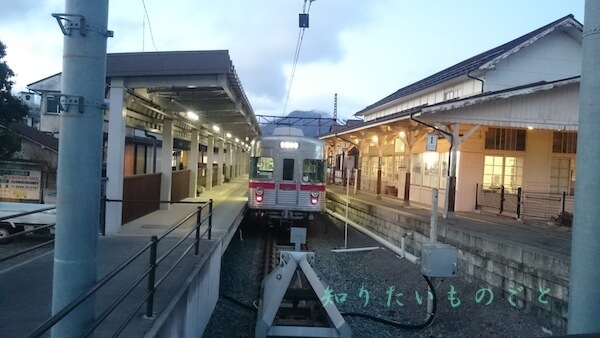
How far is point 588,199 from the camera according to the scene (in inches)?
99.9

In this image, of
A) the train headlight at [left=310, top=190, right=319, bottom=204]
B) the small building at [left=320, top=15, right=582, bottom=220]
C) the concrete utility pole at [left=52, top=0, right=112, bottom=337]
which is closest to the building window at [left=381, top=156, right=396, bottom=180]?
the small building at [left=320, top=15, right=582, bottom=220]

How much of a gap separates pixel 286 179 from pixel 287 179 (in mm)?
32

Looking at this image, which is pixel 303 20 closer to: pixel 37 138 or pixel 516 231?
pixel 516 231

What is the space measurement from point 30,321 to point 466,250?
791cm

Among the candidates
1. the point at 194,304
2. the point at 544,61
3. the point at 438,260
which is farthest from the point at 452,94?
the point at 194,304

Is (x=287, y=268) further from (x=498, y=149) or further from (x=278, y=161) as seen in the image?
(x=498, y=149)

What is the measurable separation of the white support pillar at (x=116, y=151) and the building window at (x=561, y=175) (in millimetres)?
14125

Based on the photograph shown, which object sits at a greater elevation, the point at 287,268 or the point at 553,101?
the point at 553,101

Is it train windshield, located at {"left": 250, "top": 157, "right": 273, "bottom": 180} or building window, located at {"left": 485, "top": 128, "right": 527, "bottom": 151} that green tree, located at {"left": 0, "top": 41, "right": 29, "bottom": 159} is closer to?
train windshield, located at {"left": 250, "top": 157, "right": 273, "bottom": 180}

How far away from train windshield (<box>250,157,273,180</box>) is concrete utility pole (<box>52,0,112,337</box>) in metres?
11.7

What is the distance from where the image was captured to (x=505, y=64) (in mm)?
18125

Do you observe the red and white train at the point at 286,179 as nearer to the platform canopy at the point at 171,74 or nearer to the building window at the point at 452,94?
the platform canopy at the point at 171,74

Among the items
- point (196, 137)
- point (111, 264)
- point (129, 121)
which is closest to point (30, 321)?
point (111, 264)

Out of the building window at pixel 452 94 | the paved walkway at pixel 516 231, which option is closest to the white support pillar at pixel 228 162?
the building window at pixel 452 94
